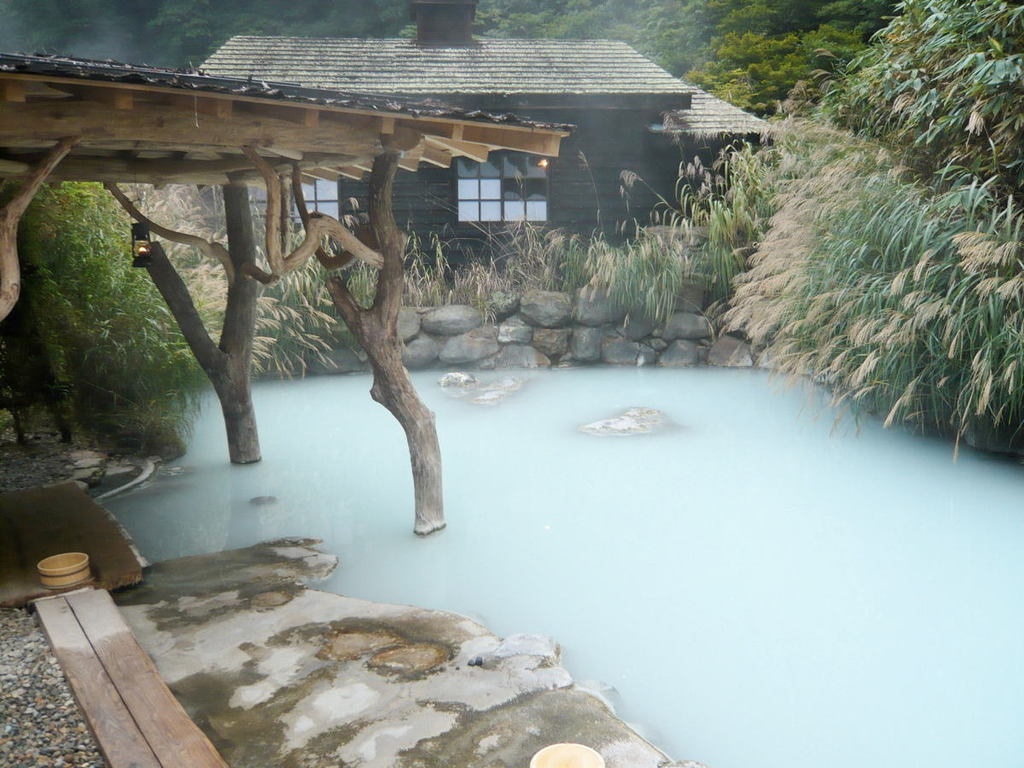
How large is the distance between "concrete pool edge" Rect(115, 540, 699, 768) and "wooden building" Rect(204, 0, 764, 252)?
7.58 metres

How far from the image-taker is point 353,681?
8.12 ft

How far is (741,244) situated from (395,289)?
5357 mm

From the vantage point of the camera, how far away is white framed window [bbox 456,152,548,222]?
34.1 feet

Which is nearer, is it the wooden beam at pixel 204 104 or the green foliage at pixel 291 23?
the wooden beam at pixel 204 104

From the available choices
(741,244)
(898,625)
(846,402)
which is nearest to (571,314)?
(741,244)

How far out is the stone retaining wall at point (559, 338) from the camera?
26.9 feet

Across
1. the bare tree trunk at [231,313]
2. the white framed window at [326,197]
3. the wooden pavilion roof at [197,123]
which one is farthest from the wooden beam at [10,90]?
the white framed window at [326,197]

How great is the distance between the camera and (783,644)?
2.94 metres

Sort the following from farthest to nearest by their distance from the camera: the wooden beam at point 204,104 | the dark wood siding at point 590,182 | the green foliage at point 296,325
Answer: the dark wood siding at point 590,182 → the green foliage at point 296,325 → the wooden beam at point 204,104

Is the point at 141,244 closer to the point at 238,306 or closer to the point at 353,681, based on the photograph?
the point at 238,306

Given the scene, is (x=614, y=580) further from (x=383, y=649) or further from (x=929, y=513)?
(x=929, y=513)

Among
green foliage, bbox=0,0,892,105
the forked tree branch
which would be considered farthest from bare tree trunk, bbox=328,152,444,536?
green foliage, bbox=0,0,892,105

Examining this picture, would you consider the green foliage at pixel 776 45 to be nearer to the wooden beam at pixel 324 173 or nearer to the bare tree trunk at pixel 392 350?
the wooden beam at pixel 324 173

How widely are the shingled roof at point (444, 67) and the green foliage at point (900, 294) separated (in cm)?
469
